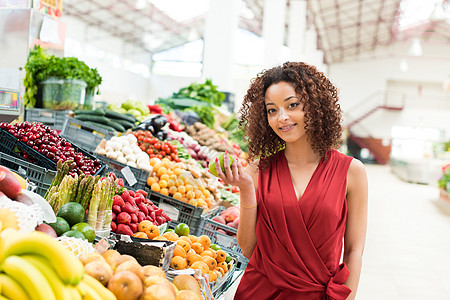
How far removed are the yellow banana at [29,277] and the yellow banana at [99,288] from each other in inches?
6.9

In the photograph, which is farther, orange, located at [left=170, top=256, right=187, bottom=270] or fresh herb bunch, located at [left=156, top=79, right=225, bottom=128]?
fresh herb bunch, located at [left=156, top=79, right=225, bottom=128]

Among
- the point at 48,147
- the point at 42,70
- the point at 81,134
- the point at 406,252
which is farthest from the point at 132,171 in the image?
the point at 406,252

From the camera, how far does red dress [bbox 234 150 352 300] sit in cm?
175

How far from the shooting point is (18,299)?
99 centimetres

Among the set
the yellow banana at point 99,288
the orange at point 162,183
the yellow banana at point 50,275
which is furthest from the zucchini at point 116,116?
the yellow banana at point 50,275

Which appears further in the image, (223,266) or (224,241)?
(224,241)

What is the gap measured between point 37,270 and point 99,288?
20 centimetres

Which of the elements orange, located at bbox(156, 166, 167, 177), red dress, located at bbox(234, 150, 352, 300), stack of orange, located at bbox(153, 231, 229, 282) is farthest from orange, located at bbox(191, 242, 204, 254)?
orange, located at bbox(156, 166, 167, 177)

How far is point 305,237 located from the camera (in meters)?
1.76

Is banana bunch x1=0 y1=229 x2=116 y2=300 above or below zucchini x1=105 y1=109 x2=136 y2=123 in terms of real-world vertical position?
below

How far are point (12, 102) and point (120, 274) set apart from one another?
6.05 ft

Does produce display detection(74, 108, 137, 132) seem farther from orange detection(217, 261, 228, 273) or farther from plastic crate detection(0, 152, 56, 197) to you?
orange detection(217, 261, 228, 273)

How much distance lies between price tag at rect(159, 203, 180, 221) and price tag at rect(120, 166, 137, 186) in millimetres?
265

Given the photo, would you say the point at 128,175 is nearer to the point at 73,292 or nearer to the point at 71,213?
the point at 71,213
